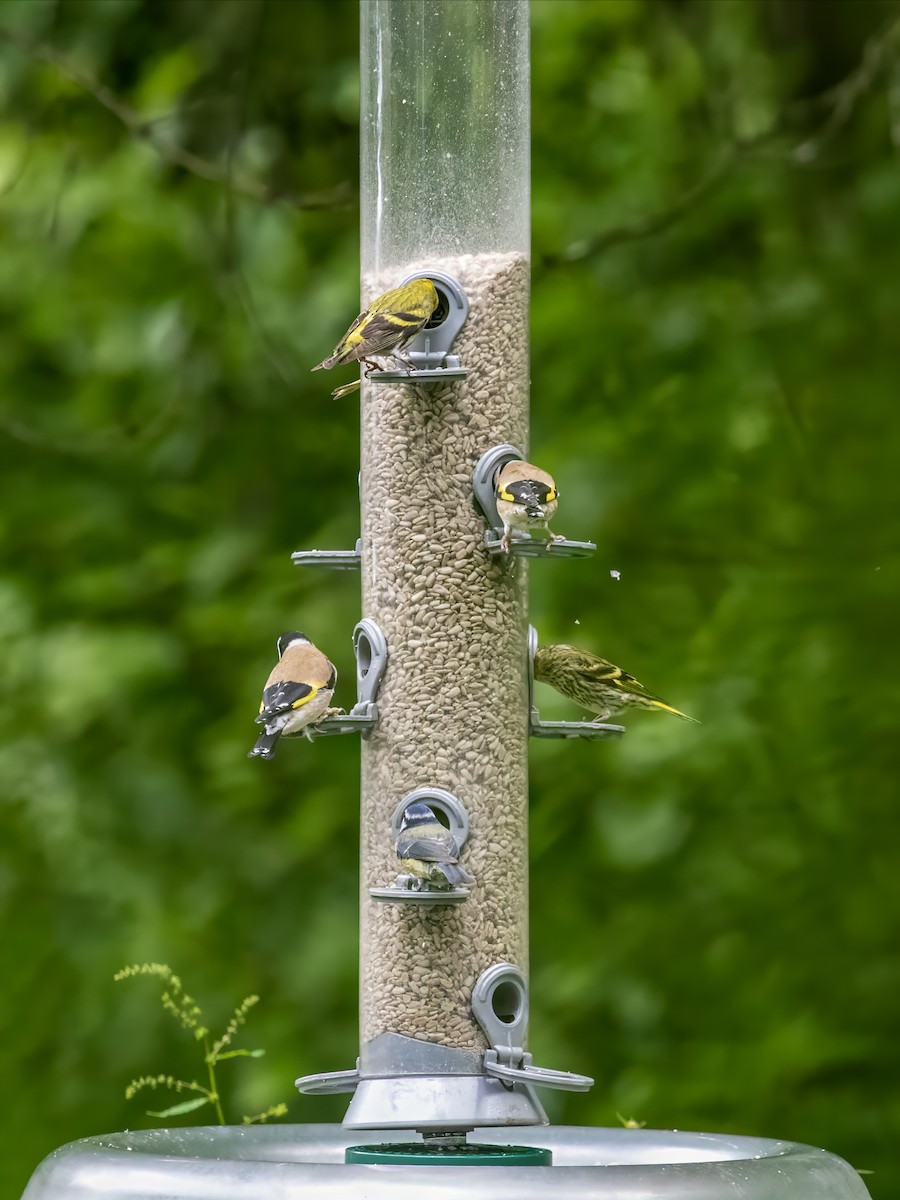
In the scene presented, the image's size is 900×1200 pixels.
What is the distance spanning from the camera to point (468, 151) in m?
3.40

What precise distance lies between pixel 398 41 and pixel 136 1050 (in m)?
3.11

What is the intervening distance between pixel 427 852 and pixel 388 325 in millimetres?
846

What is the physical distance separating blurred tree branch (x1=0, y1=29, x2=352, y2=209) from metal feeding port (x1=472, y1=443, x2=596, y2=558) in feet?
7.84

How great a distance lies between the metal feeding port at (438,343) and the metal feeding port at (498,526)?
0.15 metres

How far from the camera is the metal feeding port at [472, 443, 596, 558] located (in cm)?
326

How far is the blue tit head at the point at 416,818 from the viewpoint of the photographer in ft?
10.3

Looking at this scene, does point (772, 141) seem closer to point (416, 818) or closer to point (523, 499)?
point (523, 499)

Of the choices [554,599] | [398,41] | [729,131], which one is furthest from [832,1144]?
[398,41]

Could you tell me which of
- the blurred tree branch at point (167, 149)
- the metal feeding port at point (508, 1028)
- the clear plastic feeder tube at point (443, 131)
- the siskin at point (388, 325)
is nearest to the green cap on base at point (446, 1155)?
the metal feeding port at point (508, 1028)

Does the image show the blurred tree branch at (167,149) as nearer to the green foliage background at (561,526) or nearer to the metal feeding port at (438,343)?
the green foliage background at (561,526)

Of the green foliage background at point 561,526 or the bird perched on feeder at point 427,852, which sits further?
the green foliage background at point 561,526

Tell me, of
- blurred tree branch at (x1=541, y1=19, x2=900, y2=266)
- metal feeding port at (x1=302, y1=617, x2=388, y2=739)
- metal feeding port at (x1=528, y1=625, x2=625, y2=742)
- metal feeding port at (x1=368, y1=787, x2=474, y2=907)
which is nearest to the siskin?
metal feeding port at (x1=302, y1=617, x2=388, y2=739)

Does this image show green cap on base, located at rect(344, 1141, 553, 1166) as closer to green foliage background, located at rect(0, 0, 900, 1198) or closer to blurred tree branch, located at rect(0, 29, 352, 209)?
green foliage background, located at rect(0, 0, 900, 1198)

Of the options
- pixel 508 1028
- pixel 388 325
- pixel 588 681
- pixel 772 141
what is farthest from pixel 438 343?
pixel 772 141
